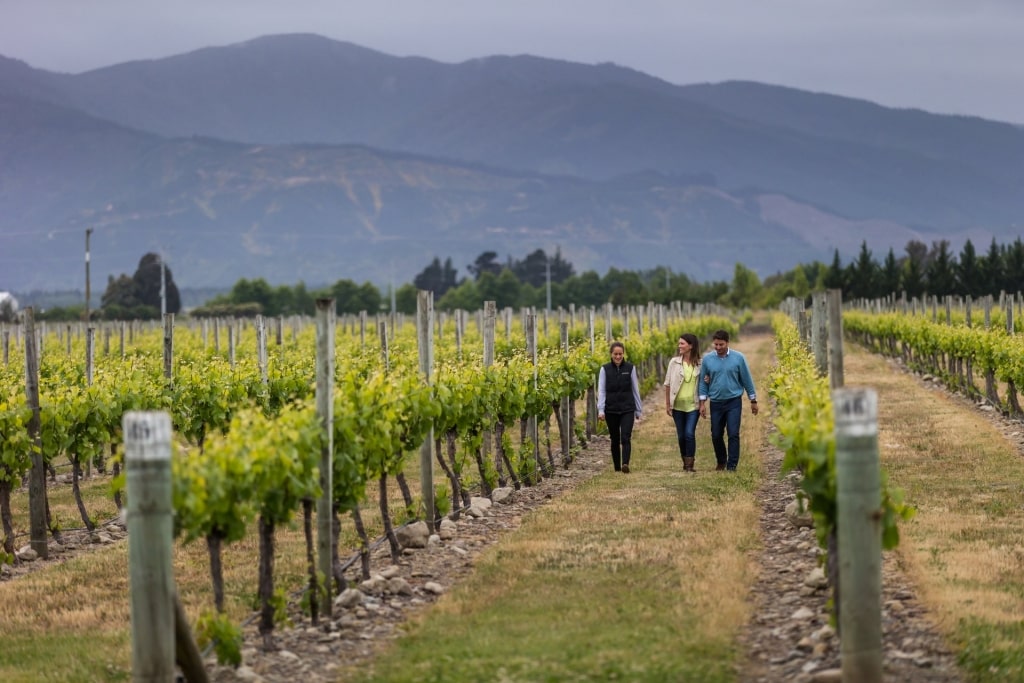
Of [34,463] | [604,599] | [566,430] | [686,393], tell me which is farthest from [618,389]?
[604,599]

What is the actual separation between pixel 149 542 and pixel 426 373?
6.37 meters

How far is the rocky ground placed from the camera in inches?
326

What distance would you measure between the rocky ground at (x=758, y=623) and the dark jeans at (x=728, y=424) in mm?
3501

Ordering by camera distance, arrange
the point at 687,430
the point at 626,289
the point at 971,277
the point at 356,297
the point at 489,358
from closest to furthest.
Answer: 1. the point at 489,358
2. the point at 687,430
3. the point at 971,277
4. the point at 626,289
5. the point at 356,297

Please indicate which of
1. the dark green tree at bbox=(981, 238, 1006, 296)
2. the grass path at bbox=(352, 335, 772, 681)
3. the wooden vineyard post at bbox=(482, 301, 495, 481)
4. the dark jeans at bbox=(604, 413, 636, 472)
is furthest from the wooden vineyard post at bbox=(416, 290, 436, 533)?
the dark green tree at bbox=(981, 238, 1006, 296)

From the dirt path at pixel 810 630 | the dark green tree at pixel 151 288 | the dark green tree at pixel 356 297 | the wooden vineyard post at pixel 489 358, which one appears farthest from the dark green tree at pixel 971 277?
the dirt path at pixel 810 630

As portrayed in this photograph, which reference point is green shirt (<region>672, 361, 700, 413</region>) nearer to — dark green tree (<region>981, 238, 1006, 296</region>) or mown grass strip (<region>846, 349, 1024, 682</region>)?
mown grass strip (<region>846, 349, 1024, 682</region>)

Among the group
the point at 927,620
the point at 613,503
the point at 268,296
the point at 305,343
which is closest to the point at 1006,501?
the point at 613,503

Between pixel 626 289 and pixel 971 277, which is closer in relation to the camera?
pixel 971 277

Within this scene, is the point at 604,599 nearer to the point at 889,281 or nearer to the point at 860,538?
the point at 860,538

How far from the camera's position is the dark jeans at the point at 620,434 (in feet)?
58.9

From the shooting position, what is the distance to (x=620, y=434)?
1809 cm

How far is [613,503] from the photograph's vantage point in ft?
48.9

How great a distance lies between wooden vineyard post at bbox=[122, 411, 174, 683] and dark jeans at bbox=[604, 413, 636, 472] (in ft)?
36.0
